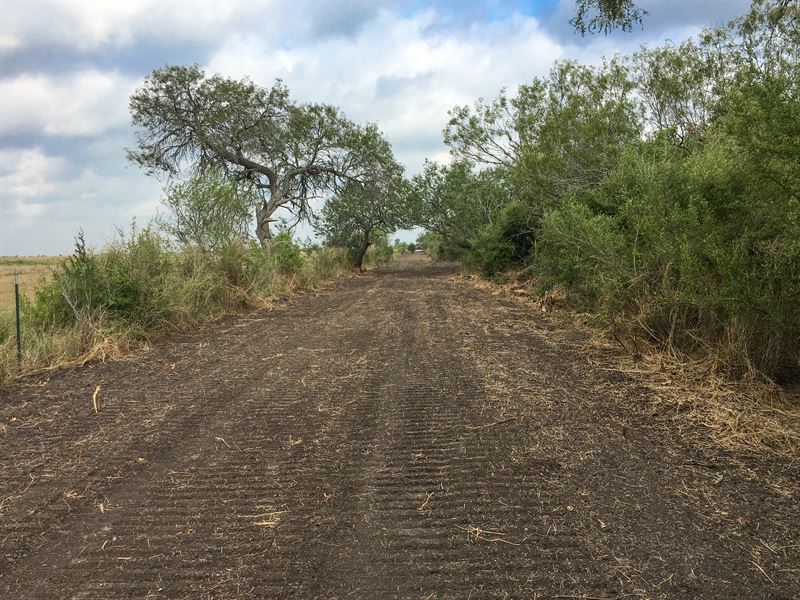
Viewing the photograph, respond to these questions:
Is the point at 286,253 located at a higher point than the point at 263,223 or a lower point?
lower

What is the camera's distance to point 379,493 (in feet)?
12.1

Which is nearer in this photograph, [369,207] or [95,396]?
[95,396]

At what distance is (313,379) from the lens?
22.3 feet

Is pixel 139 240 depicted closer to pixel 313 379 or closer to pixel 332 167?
pixel 313 379

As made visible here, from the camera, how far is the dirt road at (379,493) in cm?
279

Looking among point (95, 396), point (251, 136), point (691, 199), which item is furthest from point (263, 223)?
point (691, 199)

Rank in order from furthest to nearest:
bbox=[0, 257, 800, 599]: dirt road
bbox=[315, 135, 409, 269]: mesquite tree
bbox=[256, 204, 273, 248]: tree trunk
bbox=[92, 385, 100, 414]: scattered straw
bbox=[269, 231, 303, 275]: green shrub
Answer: bbox=[315, 135, 409, 269]: mesquite tree
bbox=[256, 204, 273, 248]: tree trunk
bbox=[269, 231, 303, 275]: green shrub
bbox=[92, 385, 100, 414]: scattered straw
bbox=[0, 257, 800, 599]: dirt road

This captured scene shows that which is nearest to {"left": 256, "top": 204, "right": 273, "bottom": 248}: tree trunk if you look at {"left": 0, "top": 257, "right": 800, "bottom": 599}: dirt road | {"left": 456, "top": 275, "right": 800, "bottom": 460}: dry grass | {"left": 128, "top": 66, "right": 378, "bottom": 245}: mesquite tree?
{"left": 128, "top": 66, "right": 378, "bottom": 245}: mesquite tree

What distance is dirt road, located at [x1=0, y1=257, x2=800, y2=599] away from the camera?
9.14ft

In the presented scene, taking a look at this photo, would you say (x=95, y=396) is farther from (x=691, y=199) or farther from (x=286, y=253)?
(x=286, y=253)

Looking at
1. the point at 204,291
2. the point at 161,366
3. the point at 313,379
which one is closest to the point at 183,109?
the point at 204,291

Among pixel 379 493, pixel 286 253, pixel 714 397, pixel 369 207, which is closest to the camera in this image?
pixel 379 493

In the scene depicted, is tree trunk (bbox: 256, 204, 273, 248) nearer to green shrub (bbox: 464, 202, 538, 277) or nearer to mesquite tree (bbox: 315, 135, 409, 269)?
mesquite tree (bbox: 315, 135, 409, 269)

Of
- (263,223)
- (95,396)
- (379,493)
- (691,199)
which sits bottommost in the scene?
(379,493)
